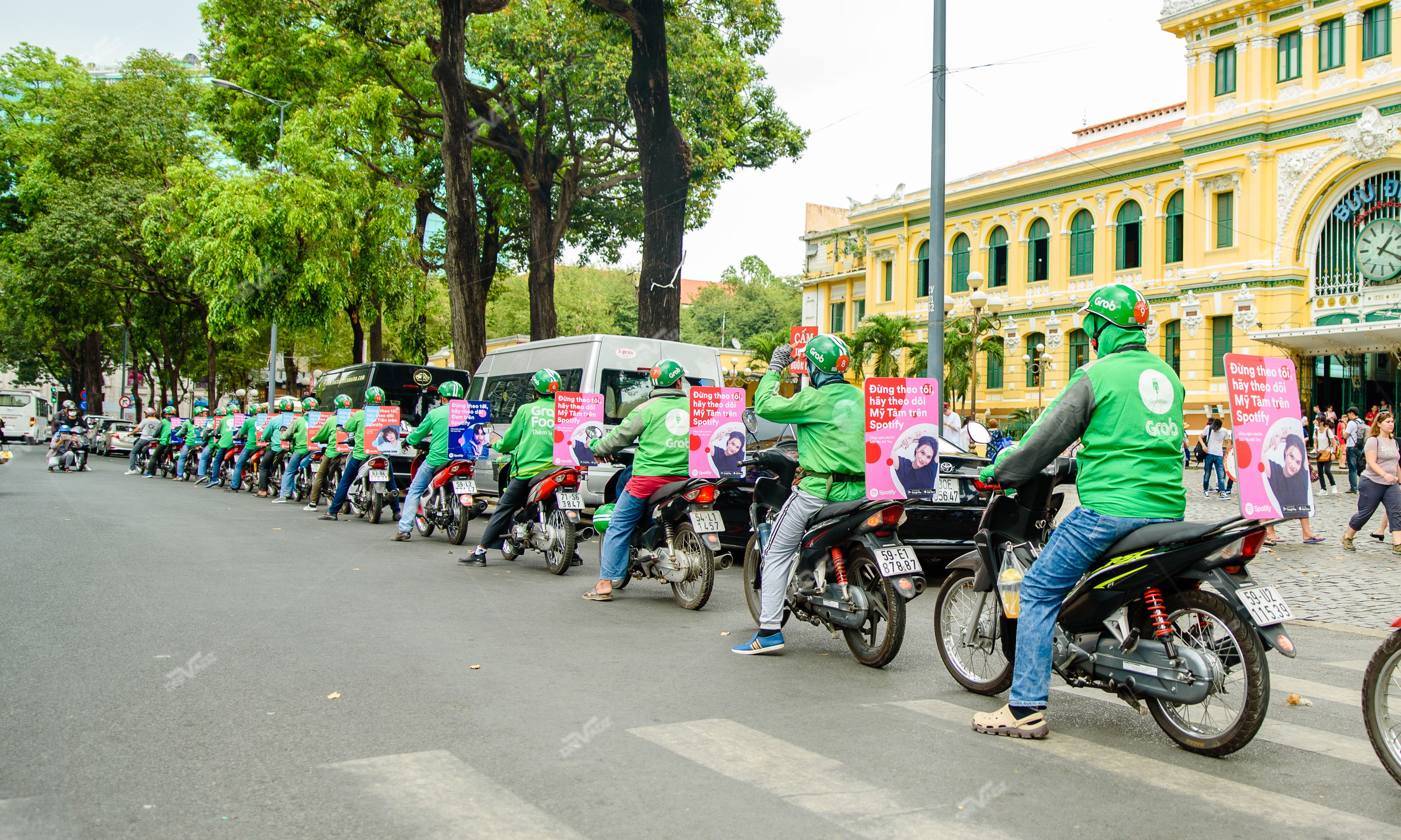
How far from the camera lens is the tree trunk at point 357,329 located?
29.0m

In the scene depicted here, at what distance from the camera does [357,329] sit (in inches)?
1199

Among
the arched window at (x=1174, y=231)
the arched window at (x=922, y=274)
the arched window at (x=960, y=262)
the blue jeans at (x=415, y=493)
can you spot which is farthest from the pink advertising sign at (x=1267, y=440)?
the arched window at (x=922, y=274)

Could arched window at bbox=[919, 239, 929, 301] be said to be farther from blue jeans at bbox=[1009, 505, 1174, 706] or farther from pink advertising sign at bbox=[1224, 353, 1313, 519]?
blue jeans at bbox=[1009, 505, 1174, 706]

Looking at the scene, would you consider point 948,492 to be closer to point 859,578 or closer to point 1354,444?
point 859,578

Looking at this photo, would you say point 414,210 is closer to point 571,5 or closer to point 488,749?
point 571,5

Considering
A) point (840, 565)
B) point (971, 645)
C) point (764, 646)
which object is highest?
point (840, 565)

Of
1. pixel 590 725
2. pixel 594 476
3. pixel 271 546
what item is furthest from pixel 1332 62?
pixel 590 725

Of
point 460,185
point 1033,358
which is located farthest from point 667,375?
point 1033,358

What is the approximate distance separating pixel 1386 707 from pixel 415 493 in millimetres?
9803

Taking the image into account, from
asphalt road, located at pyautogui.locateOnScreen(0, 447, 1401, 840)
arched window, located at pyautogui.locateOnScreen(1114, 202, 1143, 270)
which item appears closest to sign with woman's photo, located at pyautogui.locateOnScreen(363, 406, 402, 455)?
asphalt road, located at pyautogui.locateOnScreen(0, 447, 1401, 840)

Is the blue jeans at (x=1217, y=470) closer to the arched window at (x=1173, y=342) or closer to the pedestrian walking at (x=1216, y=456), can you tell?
the pedestrian walking at (x=1216, y=456)

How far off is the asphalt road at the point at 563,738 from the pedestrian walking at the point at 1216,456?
47.9 ft

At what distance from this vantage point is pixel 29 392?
50344mm

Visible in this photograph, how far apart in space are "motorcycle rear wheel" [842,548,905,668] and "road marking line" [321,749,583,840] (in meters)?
2.61
